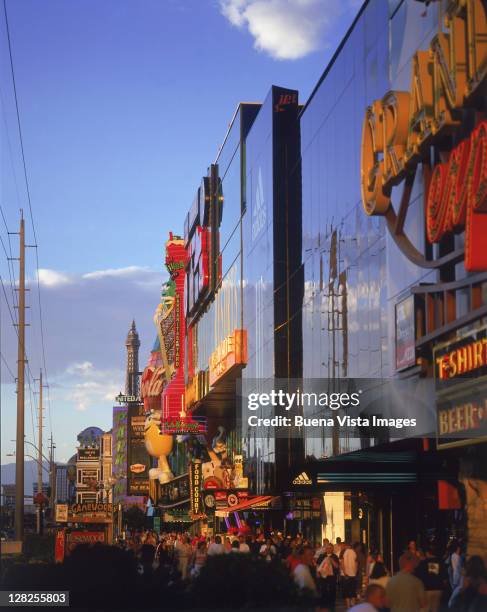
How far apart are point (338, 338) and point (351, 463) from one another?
413cm

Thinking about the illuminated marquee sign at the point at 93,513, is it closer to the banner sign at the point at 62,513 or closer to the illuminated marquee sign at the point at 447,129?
the banner sign at the point at 62,513

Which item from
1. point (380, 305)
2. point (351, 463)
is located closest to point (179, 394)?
point (351, 463)

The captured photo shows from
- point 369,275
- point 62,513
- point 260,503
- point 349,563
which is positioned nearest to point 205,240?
point 62,513

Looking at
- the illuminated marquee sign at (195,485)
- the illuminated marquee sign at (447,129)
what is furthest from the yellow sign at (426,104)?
the illuminated marquee sign at (195,485)

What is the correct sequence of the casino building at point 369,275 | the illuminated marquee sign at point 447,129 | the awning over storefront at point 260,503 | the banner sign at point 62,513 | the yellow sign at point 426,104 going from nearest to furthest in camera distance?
the illuminated marquee sign at point 447,129
the yellow sign at point 426,104
the casino building at point 369,275
the awning over storefront at point 260,503
the banner sign at point 62,513

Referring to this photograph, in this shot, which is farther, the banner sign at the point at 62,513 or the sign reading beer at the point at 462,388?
the banner sign at the point at 62,513

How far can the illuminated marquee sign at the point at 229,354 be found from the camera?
47.7 meters

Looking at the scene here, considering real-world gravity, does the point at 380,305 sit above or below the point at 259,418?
above

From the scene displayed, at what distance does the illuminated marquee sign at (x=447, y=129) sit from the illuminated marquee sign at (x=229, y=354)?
23.9 metres

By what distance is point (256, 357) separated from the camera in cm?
4538

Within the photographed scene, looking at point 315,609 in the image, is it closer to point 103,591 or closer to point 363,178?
point 103,591

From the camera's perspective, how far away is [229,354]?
4906 centimetres

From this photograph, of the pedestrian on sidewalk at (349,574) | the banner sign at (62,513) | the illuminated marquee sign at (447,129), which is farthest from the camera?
the banner sign at (62,513)

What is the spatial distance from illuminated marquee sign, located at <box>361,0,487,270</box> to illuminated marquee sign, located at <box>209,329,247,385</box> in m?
23.9
